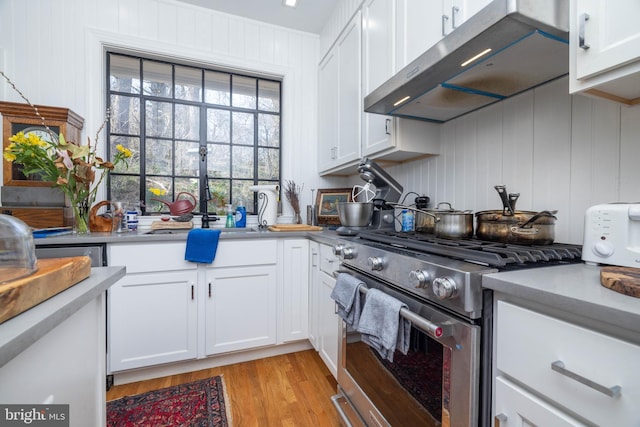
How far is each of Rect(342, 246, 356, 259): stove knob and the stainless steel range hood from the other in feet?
2.38

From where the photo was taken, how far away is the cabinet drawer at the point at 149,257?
1586 millimetres

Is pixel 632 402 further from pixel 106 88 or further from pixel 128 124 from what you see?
pixel 106 88

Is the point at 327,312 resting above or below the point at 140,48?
below

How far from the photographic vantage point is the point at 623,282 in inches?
20.7

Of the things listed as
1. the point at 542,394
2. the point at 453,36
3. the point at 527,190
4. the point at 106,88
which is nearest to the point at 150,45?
the point at 106,88

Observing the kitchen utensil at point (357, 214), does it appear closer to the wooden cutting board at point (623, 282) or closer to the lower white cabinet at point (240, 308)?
the lower white cabinet at point (240, 308)

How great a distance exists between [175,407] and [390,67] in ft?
7.13

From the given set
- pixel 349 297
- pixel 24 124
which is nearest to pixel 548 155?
pixel 349 297

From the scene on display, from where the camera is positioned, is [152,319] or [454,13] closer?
[454,13]

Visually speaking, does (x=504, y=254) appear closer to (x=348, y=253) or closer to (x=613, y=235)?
(x=613, y=235)

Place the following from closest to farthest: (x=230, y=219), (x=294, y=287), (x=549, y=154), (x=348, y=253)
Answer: (x=549, y=154) < (x=348, y=253) < (x=294, y=287) < (x=230, y=219)

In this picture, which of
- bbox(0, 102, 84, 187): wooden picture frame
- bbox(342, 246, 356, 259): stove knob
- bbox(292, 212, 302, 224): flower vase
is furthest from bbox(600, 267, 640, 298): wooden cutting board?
bbox(0, 102, 84, 187): wooden picture frame

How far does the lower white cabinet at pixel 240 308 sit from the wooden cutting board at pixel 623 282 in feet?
5.48

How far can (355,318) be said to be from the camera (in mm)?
1107
